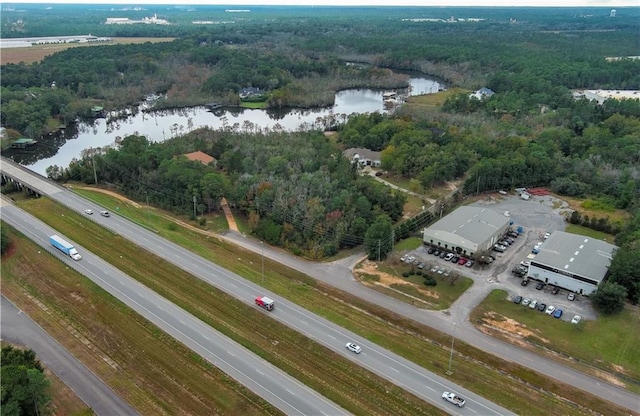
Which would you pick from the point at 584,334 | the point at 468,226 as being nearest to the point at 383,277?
the point at 468,226

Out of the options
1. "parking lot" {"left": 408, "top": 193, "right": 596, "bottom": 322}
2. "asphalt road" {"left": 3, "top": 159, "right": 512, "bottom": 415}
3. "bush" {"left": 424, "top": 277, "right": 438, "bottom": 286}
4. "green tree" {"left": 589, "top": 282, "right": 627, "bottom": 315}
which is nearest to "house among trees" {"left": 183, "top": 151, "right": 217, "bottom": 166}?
"asphalt road" {"left": 3, "top": 159, "right": 512, "bottom": 415}

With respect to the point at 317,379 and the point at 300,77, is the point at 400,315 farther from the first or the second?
the point at 300,77

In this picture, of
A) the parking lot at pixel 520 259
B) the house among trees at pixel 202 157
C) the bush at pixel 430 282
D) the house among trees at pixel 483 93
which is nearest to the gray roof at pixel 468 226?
the parking lot at pixel 520 259

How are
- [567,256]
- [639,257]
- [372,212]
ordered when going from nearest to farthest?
[639,257], [567,256], [372,212]

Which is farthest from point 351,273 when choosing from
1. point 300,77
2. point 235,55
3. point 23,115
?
point 235,55

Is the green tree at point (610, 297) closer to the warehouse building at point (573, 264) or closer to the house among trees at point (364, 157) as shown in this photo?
the warehouse building at point (573, 264)

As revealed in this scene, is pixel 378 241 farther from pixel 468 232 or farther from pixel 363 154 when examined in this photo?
pixel 363 154
